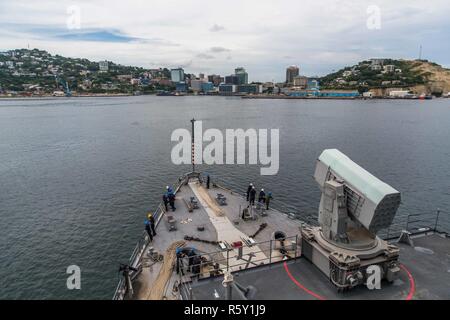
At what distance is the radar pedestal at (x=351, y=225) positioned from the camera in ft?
34.2

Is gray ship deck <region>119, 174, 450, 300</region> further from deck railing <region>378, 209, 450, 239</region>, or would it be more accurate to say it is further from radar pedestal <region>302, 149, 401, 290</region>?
deck railing <region>378, 209, 450, 239</region>

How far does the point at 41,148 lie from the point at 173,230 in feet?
207

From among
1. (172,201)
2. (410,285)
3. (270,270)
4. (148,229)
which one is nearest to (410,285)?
(410,285)

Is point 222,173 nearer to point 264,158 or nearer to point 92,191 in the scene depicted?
point 264,158

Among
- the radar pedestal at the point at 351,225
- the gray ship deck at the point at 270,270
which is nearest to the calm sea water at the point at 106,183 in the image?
the gray ship deck at the point at 270,270

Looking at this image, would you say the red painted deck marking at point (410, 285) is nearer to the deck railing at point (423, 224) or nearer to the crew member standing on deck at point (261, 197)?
the crew member standing on deck at point (261, 197)

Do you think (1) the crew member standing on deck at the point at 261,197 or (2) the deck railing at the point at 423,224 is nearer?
(1) the crew member standing on deck at the point at 261,197

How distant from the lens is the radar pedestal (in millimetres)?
10414

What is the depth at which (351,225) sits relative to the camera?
12203 millimetres

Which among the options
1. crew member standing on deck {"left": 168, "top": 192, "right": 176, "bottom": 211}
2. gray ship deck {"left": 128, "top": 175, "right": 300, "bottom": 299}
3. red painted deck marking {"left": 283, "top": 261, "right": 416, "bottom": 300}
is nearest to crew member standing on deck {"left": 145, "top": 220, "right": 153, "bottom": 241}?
gray ship deck {"left": 128, "top": 175, "right": 300, "bottom": 299}

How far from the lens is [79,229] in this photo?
29.0 m

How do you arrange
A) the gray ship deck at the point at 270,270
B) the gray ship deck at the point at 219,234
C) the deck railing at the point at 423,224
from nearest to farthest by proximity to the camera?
1. the gray ship deck at the point at 270,270
2. the gray ship deck at the point at 219,234
3. the deck railing at the point at 423,224
